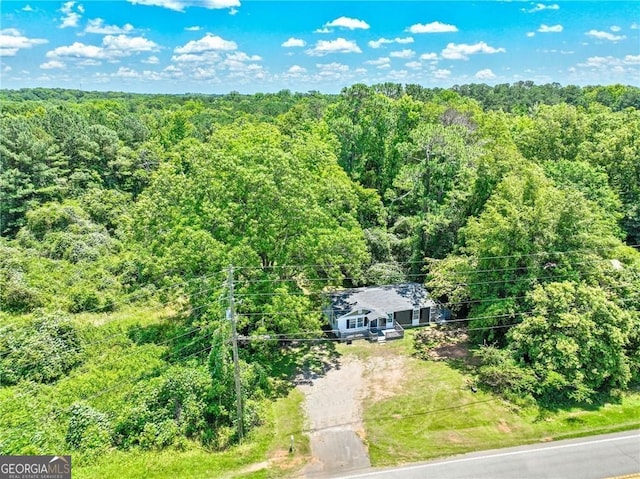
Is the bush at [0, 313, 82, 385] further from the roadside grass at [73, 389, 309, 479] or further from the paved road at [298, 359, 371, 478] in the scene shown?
the paved road at [298, 359, 371, 478]

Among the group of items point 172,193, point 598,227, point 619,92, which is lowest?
point 598,227

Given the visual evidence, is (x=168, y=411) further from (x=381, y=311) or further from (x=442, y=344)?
(x=442, y=344)

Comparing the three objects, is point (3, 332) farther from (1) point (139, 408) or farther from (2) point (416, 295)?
(2) point (416, 295)

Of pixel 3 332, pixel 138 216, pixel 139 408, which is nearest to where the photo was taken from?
pixel 139 408

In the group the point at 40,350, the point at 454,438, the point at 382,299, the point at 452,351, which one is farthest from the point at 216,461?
the point at 452,351

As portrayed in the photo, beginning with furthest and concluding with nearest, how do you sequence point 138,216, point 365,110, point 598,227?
point 365,110, point 138,216, point 598,227

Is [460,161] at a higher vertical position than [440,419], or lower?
higher

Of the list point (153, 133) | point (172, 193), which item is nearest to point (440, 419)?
point (172, 193)
